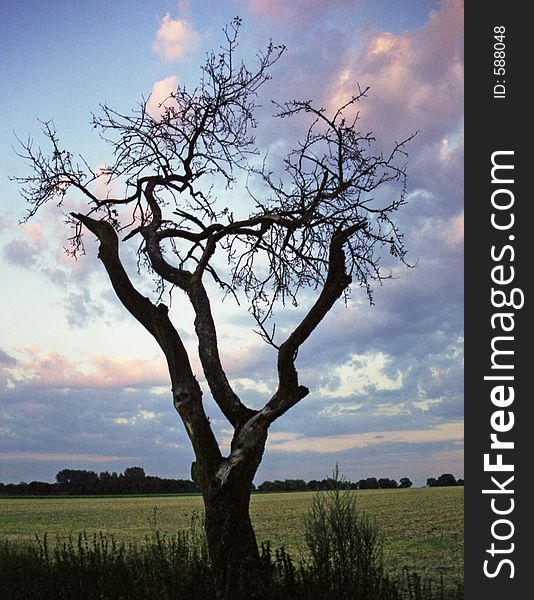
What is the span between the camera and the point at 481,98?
7293mm

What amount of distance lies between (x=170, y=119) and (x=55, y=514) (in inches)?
1390

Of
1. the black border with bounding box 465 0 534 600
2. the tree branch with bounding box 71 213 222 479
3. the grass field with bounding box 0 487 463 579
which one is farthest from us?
the grass field with bounding box 0 487 463 579

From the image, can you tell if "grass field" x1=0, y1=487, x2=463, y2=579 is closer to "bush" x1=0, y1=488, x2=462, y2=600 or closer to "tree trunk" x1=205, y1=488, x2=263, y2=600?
"bush" x1=0, y1=488, x2=462, y2=600

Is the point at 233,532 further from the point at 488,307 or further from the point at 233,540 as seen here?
the point at 488,307

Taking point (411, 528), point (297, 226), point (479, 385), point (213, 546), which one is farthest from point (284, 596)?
point (411, 528)

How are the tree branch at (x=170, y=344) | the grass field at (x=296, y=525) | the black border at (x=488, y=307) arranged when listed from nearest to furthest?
1. the black border at (x=488, y=307)
2. the tree branch at (x=170, y=344)
3. the grass field at (x=296, y=525)

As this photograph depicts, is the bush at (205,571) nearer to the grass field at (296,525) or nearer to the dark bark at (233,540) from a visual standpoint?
the dark bark at (233,540)

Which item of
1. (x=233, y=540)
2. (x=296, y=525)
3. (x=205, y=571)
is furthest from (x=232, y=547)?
(x=296, y=525)

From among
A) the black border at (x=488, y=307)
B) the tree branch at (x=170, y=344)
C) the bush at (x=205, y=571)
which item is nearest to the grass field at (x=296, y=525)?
the bush at (x=205, y=571)

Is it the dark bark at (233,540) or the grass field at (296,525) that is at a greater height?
the dark bark at (233,540)

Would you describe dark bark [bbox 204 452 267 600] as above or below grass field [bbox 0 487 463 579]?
above

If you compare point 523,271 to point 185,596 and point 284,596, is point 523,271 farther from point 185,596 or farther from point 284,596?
point 185,596

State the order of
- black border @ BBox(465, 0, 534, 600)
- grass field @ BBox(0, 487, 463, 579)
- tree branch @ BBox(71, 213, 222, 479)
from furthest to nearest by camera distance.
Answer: grass field @ BBox(0, 487, 463, 579) → tree branch @ BBox(71, 213, 222, 479) → black border @ BBox(465, 0, 534, 600)

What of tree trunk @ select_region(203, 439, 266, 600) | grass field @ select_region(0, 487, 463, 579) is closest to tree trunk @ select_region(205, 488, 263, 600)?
tree trunk @ select_region(203, 439, 266, 600)
